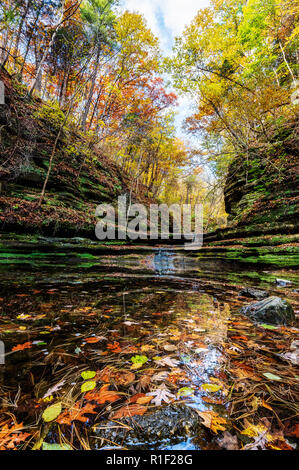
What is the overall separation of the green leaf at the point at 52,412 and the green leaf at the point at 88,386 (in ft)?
0.47

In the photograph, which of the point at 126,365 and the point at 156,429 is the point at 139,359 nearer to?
the point at 126,365

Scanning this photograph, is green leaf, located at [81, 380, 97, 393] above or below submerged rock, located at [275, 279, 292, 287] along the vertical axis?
above

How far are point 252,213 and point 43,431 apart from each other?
980 centimetres

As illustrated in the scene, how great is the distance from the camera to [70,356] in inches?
54.5

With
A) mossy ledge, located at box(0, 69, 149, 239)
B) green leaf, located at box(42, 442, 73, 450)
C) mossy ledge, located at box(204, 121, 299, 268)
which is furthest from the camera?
mossy ledge, located at box(204, 121, 299, 268)

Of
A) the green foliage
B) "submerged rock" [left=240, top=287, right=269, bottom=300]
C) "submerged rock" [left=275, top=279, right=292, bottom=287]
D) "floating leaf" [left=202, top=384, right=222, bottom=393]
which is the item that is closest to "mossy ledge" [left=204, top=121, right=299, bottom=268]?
"submerged rock" [left=275, top=279, right=292, bottom=287]

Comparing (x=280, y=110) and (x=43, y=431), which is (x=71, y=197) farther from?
(x=280, y=110)

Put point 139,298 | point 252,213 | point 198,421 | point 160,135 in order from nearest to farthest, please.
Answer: point 198,421
point 139,298
point 252,213
point 160,135

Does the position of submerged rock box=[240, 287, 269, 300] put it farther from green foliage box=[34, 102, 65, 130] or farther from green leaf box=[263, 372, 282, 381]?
green foliage box=[34, 102, 65, 130]

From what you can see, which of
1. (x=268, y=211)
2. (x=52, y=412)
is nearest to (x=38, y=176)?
(x=52, y=412)

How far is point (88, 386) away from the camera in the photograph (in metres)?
1.10

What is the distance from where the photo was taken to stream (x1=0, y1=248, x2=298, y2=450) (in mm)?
825

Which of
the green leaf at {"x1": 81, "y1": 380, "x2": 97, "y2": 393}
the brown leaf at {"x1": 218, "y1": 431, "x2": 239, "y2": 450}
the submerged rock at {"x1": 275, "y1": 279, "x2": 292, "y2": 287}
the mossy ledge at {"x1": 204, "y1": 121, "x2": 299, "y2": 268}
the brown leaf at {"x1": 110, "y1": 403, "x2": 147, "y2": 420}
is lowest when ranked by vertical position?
the submerged rock at {"x1": 275, "y1": 279, "x2": 292, "y2": 287}

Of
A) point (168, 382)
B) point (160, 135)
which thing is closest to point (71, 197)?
point (168, 382)
